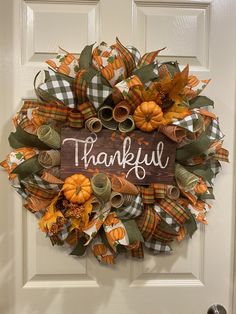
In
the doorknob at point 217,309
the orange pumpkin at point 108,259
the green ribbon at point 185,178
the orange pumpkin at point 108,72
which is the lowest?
the doorknob at point 217,309

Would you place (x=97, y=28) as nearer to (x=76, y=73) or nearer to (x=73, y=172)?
(x=76, y=73)

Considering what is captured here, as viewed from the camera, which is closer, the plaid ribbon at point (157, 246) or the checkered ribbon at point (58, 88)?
the checkered ribbon at point (58, 88)

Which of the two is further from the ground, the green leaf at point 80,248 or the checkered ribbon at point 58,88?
the checkered ribbon at point 58,88

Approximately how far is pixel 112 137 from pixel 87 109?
0.10 m

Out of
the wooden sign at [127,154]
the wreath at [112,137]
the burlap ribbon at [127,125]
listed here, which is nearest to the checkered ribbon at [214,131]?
the wreath at [112,137]

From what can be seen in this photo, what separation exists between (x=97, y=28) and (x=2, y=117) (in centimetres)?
38

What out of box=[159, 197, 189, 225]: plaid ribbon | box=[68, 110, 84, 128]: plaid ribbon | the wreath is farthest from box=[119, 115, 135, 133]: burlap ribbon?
box=[159, 197, 189, 225]: plaid ribbon

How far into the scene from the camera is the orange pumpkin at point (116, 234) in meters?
0.83

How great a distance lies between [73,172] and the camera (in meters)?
0.86

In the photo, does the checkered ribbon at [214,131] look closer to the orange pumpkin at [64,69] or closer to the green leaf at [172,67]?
the green leaf at [172,67]

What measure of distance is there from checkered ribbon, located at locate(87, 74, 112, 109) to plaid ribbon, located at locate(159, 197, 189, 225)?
1.05 feet

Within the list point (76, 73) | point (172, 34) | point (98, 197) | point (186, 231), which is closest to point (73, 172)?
point (98, 197)

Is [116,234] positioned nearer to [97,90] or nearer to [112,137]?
[112,137]

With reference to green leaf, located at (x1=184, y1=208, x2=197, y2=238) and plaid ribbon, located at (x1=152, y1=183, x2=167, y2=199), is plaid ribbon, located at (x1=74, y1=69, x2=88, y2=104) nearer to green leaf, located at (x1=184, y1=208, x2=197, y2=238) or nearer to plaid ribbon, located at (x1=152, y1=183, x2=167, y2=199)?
plaid ribbon, located at (x1=152, y1=183, x2=167, y2=199)
